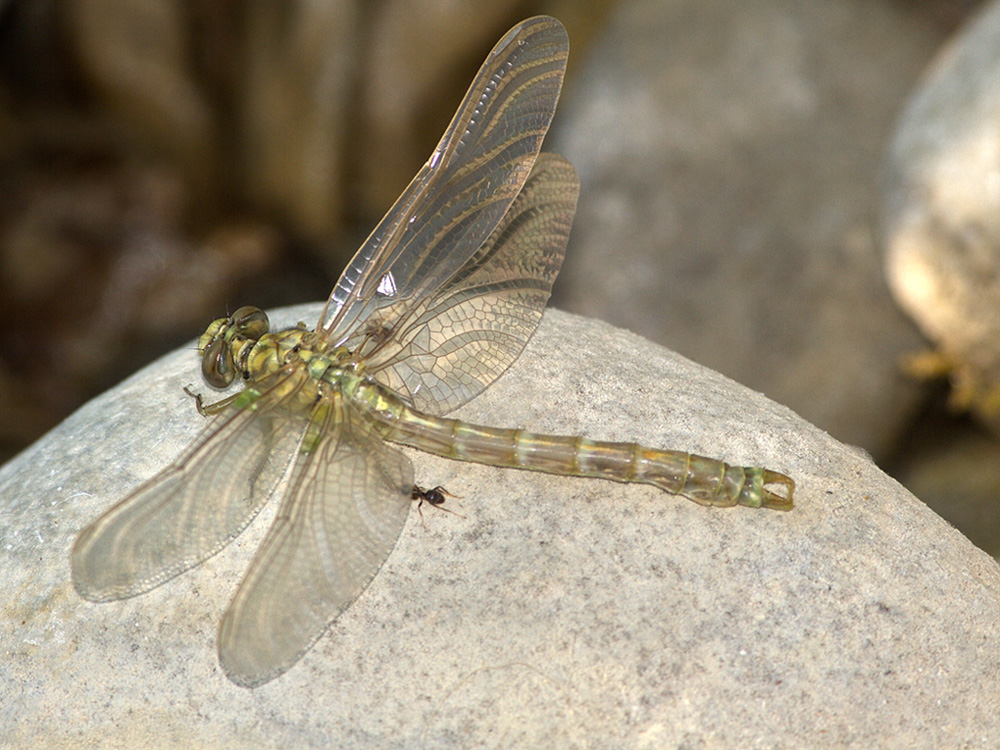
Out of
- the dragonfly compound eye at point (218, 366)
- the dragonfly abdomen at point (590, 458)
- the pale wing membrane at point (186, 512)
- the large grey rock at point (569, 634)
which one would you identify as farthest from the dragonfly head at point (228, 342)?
the dragonfly abdomen at point (590, 458)

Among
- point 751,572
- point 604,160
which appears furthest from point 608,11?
point 751,572

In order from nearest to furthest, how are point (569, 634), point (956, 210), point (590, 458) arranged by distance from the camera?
1. point (569, 634)
2. point (590, 458)
3. point (956, 210)

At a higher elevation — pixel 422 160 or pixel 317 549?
pixel 422 160

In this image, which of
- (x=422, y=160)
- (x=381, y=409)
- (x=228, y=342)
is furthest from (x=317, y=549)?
(x=422, y=160)

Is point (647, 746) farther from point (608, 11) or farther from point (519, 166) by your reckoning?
point (608, 11)

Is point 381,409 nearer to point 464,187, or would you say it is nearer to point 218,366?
point 218,366

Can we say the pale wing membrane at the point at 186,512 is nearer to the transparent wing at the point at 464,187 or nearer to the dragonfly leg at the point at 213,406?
the dragonfly leg at the point at 213,406
